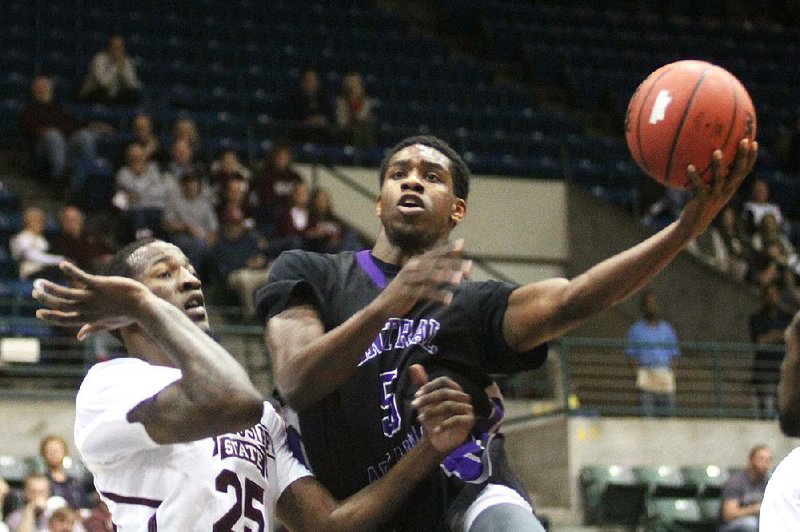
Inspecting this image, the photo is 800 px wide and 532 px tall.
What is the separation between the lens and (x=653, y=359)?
529 inches

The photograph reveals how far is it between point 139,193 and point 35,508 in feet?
13.6

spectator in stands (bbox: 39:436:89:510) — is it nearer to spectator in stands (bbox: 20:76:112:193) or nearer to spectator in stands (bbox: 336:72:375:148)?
spectator in stands (bbox: 20:76:112:193)

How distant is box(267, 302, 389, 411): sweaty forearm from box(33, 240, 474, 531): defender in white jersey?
A: 16 cm

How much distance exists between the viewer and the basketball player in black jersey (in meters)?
4.01

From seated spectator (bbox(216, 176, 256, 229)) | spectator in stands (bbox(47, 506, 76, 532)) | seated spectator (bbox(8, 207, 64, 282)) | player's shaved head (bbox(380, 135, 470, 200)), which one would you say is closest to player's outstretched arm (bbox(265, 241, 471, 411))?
player's shaved head (bbox(380, 135, 470, 200))

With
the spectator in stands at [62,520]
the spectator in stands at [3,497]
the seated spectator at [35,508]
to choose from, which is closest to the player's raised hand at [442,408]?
the spectator in stands at [62,520]

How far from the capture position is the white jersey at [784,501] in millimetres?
4613

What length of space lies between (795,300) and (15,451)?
727 cm

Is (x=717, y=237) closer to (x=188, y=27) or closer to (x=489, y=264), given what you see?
(x=489, y=264)

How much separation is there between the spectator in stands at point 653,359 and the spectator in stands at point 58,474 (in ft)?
16.9

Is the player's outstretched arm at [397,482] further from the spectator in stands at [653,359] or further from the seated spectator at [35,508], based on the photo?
the spectator in stands at [653,359]

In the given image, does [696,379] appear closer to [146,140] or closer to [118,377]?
[146,140]

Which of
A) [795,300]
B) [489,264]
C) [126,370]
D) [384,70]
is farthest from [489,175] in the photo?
[126,370]

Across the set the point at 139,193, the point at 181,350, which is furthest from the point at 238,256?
the point at 181,350
